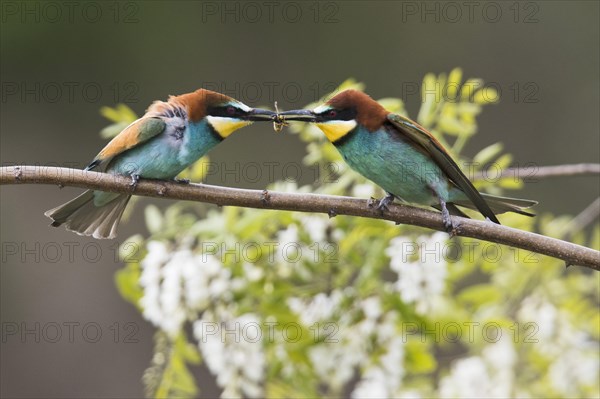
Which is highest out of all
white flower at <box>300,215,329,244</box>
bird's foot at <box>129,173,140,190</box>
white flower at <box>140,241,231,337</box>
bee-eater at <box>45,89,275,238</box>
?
bee-eater at <box>45,89,275,238</box>

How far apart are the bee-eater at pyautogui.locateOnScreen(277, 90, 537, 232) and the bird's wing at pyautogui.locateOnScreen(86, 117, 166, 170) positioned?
17.9 inches

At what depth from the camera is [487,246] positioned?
8.77 feet

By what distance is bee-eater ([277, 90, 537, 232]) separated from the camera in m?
2.33

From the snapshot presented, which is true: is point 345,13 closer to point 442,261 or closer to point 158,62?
point 158,62

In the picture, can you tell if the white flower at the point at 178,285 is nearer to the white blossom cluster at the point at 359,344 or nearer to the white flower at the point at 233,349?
the white flower at the point at 233,349

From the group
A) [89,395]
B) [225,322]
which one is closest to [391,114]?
[225,322]

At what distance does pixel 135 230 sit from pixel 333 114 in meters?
3.77

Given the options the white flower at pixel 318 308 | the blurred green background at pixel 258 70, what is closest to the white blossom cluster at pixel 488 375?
the white flower at pixel 318 308

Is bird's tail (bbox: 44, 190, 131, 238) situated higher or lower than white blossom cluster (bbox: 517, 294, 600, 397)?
higher

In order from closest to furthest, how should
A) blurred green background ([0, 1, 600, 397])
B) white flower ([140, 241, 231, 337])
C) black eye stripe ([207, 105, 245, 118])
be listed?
black eye stripe ([207, 105, 245, 118]) < white flower ([140, 241, 231, 337]) < blurred green background ([0, 1, 600, 397])

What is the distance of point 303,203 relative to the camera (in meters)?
2.03

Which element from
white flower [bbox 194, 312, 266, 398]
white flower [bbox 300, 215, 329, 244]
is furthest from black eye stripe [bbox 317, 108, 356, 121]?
white flower [bbox 194, 312, 266, 398]

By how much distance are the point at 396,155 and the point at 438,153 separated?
4.6 inches

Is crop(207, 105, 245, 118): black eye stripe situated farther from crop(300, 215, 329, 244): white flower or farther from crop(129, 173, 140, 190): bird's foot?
crop(300, 215, 329, 244): white flower
